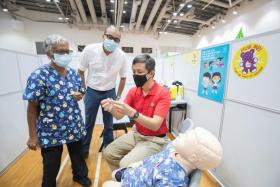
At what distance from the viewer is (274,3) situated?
13.4ft

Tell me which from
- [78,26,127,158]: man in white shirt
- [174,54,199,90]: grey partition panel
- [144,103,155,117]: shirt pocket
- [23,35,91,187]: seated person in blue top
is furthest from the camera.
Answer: [174,54,199,90]: grey partition panel

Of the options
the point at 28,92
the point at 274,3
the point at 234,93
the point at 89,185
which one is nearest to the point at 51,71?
the point at 28,92

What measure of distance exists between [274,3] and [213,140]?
5.32 m

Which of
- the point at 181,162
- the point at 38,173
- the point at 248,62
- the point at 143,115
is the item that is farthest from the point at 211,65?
the point at 38,173

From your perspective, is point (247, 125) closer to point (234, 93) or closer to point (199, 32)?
point (234, 93)

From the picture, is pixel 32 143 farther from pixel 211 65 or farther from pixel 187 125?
pixel 211 65

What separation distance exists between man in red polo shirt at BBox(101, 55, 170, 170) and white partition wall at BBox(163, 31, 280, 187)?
0.75m

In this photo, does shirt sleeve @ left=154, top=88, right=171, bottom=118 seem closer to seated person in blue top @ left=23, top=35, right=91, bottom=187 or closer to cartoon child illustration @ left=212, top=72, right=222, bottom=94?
seated person in blue top @ left=23, top=35, right=91, bottom=187

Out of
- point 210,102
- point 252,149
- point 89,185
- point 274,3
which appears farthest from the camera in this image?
point 274,3

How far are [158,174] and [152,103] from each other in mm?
586

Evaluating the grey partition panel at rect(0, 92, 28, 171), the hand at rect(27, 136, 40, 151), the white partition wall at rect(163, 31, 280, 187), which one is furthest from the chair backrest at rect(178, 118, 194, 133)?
the grey partition panel at rect(0, 92, 28, 171)

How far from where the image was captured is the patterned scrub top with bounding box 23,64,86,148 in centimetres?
112

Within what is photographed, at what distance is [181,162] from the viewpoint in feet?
2.46

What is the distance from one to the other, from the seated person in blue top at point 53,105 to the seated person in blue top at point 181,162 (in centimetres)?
72
